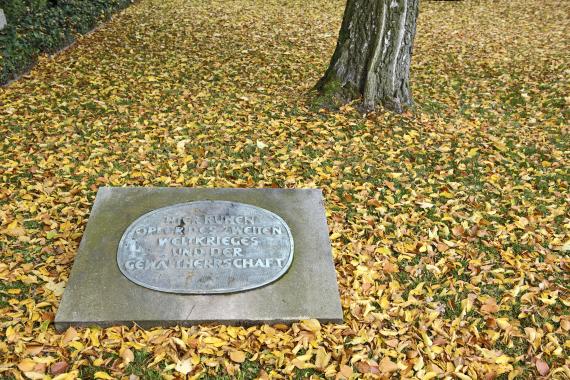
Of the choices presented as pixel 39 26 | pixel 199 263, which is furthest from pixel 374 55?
pixel 39 26

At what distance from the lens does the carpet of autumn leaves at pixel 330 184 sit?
281 cm

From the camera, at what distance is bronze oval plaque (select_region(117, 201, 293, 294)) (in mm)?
3002

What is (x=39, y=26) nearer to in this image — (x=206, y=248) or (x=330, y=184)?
(x=330, y=184)

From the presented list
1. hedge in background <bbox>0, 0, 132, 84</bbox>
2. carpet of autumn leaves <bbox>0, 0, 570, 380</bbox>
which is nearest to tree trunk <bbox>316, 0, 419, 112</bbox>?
carpet of autumn leaves <bbox>0, 0, 570, 380</bbox>

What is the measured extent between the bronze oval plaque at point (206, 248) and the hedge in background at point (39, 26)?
4.24 m

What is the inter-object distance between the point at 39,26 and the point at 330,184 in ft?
18.6

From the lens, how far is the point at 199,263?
10.2 feet

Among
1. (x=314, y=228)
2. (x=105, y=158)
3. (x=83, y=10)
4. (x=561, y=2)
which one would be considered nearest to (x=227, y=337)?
(x=314, y=228)

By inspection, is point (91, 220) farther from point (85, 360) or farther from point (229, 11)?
point (229, 11)

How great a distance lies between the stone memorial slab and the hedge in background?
3929mm

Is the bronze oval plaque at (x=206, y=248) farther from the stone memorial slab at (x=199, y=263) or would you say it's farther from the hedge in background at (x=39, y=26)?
the hedge in background at (x=39, y=26)

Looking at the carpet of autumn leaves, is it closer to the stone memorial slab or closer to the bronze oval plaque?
the stone memorial slab

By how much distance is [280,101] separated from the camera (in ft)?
19.7

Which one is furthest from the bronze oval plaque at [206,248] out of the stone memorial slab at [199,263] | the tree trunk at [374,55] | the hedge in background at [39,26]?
the hedge in background at [39,26]
